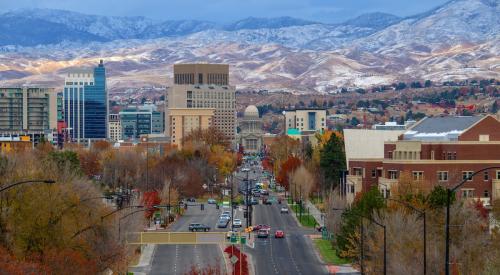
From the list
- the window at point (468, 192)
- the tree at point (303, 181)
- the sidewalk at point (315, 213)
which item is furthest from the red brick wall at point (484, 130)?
the tree at point (303, 181)

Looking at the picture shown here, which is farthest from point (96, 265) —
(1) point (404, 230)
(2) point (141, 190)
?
(2) point (141, 190)

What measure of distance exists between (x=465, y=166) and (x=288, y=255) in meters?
25.3

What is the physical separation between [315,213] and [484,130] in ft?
84.9

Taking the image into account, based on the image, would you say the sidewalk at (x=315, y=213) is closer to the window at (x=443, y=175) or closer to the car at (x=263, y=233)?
the window at (x=443, y=175)

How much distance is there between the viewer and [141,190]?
478ft

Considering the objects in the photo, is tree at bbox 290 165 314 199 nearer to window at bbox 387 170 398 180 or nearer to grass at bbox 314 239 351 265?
window at bbox 387 170 398 180

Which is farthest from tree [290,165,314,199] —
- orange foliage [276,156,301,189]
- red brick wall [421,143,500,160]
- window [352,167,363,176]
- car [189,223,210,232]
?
car [189,223,210,232]

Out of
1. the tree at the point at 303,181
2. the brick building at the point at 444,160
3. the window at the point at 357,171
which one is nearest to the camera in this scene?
the brick building at the point at 444,160

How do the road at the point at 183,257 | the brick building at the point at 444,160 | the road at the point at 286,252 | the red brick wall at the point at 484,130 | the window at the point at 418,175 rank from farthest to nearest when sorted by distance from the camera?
the red brick wall at the point at 484,130 → the window at the point at 418,175 → the brick building at the point at 444,160 → the road at the point at 183,257 → the road at the point at 286,252

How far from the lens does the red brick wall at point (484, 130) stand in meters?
116

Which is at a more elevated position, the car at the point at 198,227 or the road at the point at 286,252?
the car at the point at 198,227

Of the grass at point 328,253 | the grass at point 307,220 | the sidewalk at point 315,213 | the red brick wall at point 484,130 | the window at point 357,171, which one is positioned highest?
the red brick wall at point 484,130

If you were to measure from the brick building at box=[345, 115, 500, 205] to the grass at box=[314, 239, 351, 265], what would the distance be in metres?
6.11

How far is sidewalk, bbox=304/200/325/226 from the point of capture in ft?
412
